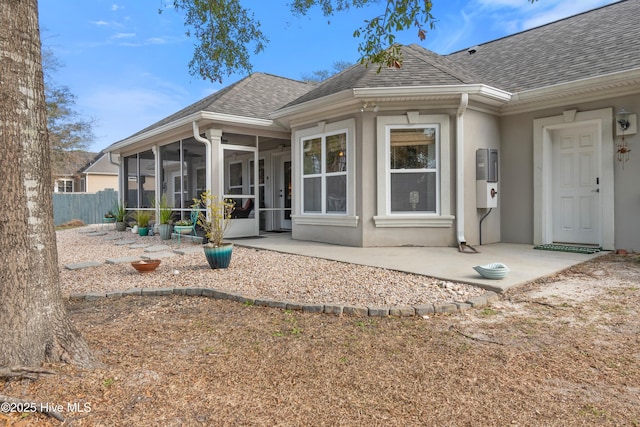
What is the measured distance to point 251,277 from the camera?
4.79 metres

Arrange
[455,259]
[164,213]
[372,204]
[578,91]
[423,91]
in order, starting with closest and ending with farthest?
1. [455,259]
2. [578,91]
3. [423,91]
4. [372,204]
5. [164,213]

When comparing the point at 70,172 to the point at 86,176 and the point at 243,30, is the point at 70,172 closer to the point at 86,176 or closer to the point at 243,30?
the point at 86,176

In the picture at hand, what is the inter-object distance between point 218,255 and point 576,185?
630cm

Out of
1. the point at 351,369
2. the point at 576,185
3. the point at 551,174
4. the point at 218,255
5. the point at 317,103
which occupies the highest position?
the point at 317,103

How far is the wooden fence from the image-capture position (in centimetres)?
1850

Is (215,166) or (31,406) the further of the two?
(215,166)

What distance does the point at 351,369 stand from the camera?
2311 mm

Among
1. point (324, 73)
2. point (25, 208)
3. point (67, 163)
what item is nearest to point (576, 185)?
point (25, 208)

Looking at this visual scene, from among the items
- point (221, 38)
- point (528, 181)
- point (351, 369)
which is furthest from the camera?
point (528, 181)

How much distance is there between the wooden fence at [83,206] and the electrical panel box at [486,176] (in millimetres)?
17526

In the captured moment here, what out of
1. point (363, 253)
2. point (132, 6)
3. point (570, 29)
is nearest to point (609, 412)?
point (363, 253)

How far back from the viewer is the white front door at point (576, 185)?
21.3 feet

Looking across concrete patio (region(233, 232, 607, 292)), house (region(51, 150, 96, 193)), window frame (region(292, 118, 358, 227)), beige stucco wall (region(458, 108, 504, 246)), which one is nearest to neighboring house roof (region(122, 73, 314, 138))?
window frame (region(292, 118, 358, 227))

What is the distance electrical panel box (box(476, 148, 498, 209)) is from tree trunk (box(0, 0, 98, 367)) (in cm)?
642
